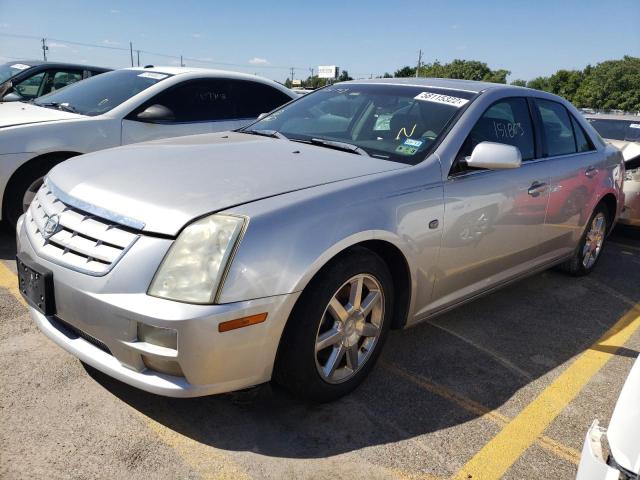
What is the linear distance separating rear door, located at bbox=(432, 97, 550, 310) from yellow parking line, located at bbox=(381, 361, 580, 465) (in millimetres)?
413

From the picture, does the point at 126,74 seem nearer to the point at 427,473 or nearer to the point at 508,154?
the point at 508,154

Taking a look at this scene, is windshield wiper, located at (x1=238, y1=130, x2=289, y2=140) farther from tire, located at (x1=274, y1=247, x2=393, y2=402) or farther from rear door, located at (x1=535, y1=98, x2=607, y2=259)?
rear door, located at (x1=535, y1=98, x2=607, y2=259)

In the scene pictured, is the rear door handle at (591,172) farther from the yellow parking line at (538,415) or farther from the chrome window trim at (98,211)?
the chrome window trim at (98,211)

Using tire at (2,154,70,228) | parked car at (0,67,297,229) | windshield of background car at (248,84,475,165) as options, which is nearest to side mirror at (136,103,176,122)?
parked car at (0,67,297,229)

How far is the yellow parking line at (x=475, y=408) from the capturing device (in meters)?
2.45

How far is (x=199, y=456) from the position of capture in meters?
2.23

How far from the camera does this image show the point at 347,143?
3227 mm

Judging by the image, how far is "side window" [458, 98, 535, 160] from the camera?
3244mm

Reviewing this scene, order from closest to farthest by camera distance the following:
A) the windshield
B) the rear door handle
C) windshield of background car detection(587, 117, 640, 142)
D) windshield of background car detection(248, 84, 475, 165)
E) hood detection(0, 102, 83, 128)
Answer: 1. windshield of background car detection(248, 84, 475, 165)
2. the rear door handle
3. hood detection(0, 102, 83, 128)
4. windshield of background car detection(587, 117, 640, 142)
5. the windshield

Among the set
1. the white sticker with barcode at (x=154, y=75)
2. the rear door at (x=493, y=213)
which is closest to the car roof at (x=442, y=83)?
the rear door at (x=493, y=213)

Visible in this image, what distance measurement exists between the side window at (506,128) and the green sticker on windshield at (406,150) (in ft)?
0.89

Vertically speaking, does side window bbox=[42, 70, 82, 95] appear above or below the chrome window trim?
above

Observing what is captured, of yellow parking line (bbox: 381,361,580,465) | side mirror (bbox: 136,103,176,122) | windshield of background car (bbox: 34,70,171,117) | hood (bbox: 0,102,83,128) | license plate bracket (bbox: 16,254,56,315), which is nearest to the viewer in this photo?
license plate bracket (bbox: 16,254,56,315)

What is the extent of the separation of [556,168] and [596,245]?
149 cm
